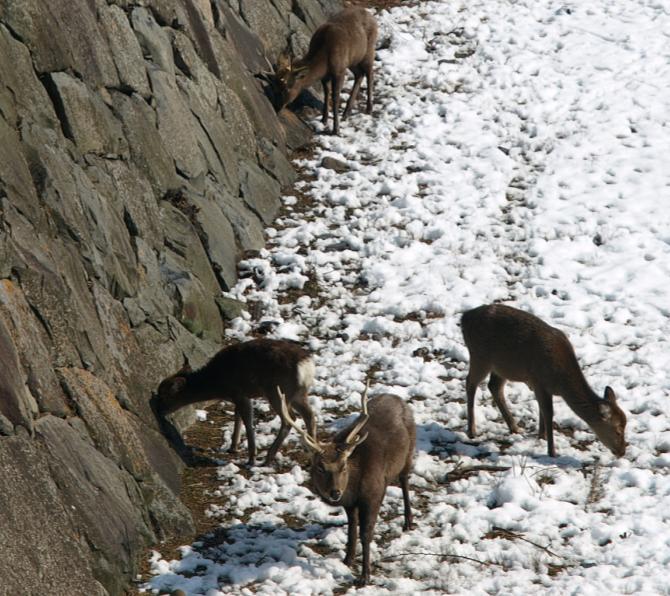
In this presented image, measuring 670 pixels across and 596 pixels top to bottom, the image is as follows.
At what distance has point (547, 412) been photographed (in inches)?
438

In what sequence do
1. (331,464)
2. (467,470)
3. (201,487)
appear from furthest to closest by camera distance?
(467,470) < (201,487) < (331,464)

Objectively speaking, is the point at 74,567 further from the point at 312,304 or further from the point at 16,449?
the point at 312,304

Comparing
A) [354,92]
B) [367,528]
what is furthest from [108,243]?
[354,92]

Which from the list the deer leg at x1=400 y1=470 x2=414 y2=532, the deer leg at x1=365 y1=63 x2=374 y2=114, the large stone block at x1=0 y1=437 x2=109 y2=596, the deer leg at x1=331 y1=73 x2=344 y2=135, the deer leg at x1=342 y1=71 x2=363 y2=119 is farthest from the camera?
the deer leg at x1=365 y1=63 x2=374 y2=114

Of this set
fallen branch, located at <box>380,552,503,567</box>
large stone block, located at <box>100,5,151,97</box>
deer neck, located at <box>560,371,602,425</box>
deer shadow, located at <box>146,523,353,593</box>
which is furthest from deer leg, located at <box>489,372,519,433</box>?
large stone block, located at <box>100,5,151,97</box>

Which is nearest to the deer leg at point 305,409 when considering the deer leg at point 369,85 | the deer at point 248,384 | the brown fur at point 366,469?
the deer at point 248,384

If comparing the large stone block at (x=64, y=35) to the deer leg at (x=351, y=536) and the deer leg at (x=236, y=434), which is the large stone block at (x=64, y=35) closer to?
the deer leg at (x=236, y=434)

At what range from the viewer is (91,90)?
12.0m

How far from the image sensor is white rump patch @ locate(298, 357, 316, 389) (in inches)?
423

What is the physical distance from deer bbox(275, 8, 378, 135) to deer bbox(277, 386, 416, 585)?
852 cm

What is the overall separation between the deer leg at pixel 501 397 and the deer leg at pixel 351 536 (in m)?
2.75

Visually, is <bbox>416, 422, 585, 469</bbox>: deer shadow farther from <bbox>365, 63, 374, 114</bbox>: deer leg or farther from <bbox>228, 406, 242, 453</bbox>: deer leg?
<bbox>365, 63, 374, 114</bbox>: deer leg

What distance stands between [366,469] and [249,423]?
1.99 m

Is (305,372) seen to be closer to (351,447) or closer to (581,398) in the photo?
(351,447)
